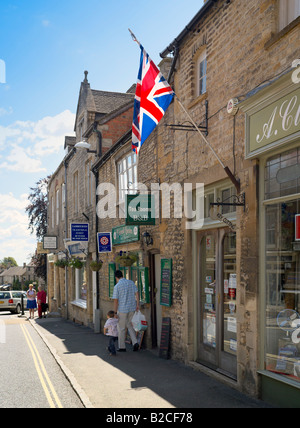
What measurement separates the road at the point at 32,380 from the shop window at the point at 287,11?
6156 mm

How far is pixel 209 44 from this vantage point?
28.0 feet

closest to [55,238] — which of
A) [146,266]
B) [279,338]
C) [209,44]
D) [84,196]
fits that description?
[84,196]

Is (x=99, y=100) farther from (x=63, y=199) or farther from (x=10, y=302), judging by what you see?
(x=10, y=302)

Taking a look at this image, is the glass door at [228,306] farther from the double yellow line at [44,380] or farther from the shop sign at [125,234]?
the shop sign at [125,234]

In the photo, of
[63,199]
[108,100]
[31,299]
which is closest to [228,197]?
[108,100]

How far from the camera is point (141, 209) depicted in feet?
36.7

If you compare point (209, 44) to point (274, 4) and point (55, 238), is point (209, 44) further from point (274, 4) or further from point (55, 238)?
point (55, 238)

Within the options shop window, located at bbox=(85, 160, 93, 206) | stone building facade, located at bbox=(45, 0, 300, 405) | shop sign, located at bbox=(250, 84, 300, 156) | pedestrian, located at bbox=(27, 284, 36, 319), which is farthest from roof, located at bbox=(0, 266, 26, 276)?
shop sign, located at bbox=(250, 84, 300, 156)

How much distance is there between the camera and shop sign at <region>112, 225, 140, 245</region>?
12.7m

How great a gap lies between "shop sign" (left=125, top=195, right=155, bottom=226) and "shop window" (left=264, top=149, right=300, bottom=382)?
15.5ft

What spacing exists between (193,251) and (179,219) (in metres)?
0.86

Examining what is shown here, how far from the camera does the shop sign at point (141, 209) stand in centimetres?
1112

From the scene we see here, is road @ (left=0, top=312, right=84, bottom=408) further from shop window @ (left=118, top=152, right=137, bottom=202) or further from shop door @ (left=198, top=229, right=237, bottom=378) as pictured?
shop window @ (left=118, top=152, right=137, bottom=202)

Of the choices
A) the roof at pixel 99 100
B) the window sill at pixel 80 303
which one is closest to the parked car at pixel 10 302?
the window sill at pixel 80 303
